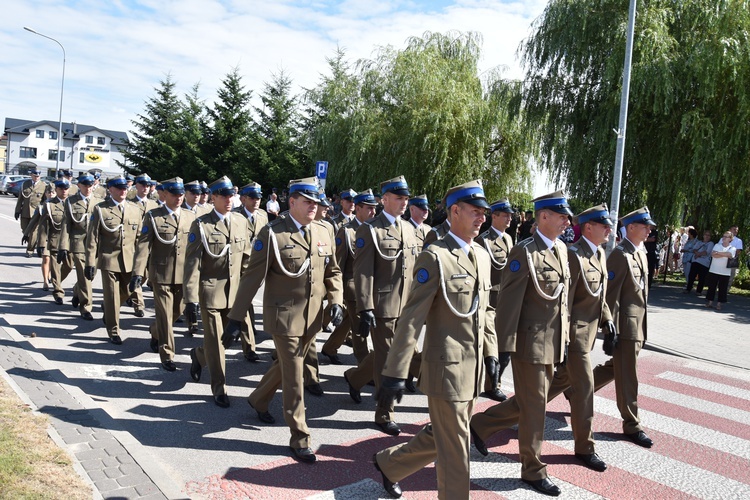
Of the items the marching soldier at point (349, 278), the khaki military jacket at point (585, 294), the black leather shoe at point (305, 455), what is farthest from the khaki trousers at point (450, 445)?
the marching soldier at point (349, 278)

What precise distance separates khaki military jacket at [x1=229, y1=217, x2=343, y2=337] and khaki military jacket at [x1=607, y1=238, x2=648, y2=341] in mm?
2737

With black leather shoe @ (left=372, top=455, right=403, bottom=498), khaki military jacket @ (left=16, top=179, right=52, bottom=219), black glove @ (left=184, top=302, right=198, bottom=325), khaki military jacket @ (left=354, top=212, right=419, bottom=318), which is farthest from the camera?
khaki military jacket @ (left=16, top=179, right=52, bottom=219)

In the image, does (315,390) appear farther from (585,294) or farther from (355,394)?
(585,294)

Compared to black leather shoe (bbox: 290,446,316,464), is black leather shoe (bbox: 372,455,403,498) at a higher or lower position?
higher

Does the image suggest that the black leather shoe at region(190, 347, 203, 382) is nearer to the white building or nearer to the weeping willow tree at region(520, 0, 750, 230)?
the weeping willow tree at region(520, 0, 750, 230)

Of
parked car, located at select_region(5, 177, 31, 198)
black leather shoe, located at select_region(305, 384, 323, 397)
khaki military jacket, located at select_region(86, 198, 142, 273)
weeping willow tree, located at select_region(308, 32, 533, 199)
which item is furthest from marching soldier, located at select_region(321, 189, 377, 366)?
parked car, located at select_region(5, 177, 31, 198)

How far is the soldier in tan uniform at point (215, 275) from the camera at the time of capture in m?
6.20

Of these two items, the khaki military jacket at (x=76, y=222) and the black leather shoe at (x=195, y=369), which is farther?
the khaki military jacket at (x=76, y=222)

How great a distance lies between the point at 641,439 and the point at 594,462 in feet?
2.92

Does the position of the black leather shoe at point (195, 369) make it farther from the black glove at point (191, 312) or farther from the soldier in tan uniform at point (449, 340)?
the soldier in tan uniform at point (449, 340)

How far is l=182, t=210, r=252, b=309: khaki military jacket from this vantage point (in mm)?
6438

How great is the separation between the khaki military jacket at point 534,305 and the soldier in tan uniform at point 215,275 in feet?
9.82

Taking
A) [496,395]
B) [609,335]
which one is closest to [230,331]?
[496,395]

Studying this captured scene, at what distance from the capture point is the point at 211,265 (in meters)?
6.54
